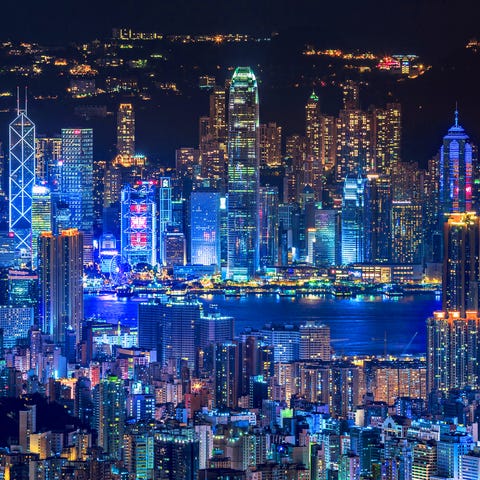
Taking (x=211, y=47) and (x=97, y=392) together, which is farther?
(x=211, y=47)

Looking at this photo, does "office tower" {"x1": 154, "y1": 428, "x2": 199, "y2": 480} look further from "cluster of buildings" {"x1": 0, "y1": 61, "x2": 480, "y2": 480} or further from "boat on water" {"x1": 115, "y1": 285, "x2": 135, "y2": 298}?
"boat on water" {"x1": 115, "y1": 285, "x2": 135, "y2": 298}

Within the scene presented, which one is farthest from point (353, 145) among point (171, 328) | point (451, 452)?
point (451, 452)

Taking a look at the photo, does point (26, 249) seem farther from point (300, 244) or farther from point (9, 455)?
point (9, 455)

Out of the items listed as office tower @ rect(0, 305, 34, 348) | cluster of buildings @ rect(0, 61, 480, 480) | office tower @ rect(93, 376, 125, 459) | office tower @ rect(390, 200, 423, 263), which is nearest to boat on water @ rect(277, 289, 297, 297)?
cluster of buildings @ rect(0, 61, 480, 480)

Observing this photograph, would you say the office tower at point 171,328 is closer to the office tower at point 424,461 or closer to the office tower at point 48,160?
the office tower at point 424,461

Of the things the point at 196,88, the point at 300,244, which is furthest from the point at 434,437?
the point at 300,244

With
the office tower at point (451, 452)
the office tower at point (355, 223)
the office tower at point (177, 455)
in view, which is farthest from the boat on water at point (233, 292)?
the office tower at point (451, 452)

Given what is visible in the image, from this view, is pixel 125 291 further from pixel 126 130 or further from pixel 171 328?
pixel 171 328
